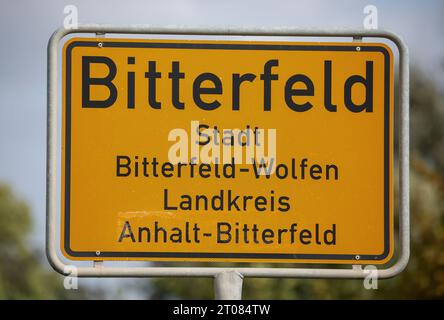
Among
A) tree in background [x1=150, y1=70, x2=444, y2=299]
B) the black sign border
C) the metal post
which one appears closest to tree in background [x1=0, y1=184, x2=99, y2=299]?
tree in background [x1=150, y1=70, x2=444, y2=299]

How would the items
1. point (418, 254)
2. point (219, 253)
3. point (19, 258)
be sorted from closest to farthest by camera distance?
point (219, 253)
point (418, 254)
point (19, 258)

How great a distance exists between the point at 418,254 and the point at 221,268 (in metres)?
12.5

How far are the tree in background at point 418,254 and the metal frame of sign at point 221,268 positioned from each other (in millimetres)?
10517

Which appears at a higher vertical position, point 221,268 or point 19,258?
point 221,268

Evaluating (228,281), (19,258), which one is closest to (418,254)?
(228,281)

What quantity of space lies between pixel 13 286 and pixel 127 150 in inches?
1825

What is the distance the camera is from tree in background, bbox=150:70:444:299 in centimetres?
1662

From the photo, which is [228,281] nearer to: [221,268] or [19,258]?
[221,268]

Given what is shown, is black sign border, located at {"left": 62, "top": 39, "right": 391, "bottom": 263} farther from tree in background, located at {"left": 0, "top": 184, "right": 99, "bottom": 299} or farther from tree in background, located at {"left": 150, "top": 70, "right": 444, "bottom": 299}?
tree in background, located at {"left": 0, "top": 184, "right": 99, "bottom": 299}

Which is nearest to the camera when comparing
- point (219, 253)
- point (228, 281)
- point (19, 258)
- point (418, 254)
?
point (228, 281)

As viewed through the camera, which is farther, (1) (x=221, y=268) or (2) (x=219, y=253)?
(2) (x=219, y=253)

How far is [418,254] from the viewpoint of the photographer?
55.8 feet

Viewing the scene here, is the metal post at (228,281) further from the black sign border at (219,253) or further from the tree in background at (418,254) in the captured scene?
the tree in background at (418,254)
